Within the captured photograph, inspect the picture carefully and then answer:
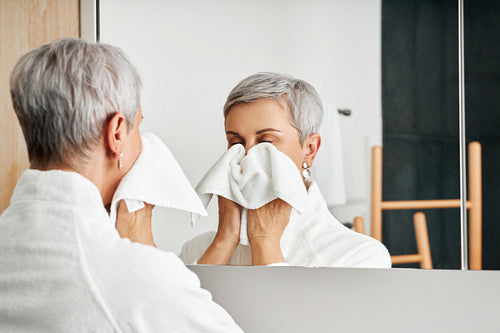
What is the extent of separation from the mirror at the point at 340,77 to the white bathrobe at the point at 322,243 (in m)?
0.03

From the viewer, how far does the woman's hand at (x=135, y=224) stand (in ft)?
3.22

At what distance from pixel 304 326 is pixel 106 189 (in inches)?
18.1

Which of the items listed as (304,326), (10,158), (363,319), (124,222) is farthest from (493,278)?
(10,158)

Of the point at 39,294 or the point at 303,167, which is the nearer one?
the point at 39,294

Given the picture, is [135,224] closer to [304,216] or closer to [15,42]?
[304,216]

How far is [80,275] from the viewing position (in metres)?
0.66

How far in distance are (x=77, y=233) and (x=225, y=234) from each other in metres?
0.37

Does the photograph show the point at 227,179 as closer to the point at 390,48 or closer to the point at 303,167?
the point at 303,167

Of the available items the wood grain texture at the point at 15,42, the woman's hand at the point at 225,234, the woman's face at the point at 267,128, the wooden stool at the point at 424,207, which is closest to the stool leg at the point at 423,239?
the wooden stool at the point at 424,207

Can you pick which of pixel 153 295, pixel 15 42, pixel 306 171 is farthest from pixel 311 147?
pixel 15 42

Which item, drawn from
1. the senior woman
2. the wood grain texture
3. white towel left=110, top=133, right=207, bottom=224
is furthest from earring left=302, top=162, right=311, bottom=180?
the wood grain texture

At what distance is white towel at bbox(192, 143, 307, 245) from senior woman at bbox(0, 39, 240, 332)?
0.24 metres

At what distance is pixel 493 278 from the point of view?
34.4 inches

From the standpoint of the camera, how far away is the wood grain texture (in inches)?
45.8
